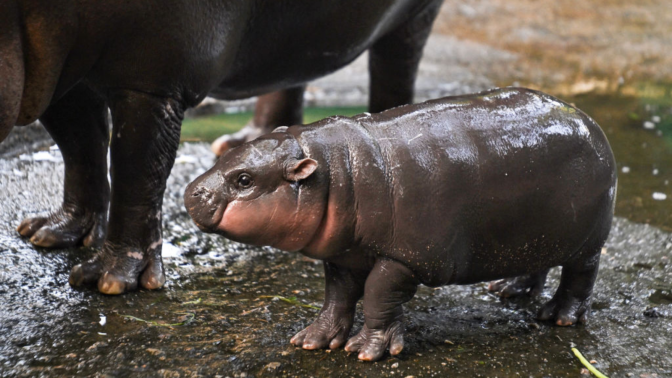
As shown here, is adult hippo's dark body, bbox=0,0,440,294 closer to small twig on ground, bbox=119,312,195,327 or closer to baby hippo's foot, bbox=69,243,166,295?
baby hippo's foot, bbox=69,243,166,295

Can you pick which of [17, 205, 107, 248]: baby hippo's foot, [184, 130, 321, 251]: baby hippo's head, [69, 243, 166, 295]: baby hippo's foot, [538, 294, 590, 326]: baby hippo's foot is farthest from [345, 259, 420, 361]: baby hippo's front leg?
[17, 205, 107, 248]: baby hippo's foot

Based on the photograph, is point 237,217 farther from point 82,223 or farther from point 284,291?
point 82,223

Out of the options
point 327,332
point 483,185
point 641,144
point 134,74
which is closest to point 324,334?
point 327,332

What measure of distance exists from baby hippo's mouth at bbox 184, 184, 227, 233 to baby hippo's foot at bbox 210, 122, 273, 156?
2.89m

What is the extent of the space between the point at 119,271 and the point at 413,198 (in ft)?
4.41

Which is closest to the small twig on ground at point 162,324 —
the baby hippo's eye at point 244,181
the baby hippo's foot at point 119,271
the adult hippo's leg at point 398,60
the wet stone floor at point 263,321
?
the wet stone floor at point 263,321

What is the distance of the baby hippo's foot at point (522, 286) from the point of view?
3471 millimetres

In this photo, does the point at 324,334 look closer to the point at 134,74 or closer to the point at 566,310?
the point at 566,310

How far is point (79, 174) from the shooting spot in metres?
3.89

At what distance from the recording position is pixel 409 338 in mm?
2998

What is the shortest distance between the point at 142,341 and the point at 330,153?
934mm

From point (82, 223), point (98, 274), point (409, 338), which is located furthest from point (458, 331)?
point (82, 223)

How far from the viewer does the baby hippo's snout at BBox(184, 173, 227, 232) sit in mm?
2613

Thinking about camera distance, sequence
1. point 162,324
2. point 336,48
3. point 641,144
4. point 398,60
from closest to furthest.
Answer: point 162,324 → point 336,48 → point 398,60 → point 641,144
